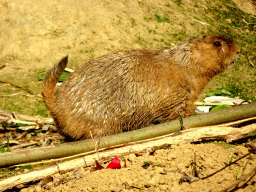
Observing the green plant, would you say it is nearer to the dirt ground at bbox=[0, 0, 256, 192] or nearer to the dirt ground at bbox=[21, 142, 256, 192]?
the dirt ground at bbox=[0, 0, 256, 192]

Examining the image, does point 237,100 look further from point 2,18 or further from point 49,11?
point 2,18

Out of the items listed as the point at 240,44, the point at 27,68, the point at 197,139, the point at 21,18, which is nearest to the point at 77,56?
the point at 27,68

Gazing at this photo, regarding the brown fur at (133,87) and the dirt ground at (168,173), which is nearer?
the dirt ground at (168,173)

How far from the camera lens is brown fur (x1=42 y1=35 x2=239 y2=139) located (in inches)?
123

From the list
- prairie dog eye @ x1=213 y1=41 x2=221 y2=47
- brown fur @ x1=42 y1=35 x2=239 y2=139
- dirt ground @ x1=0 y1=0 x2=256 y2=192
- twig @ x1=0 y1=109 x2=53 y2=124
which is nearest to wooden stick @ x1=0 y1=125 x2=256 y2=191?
brown fur @ x1=42 y1=35 x2=239 y2=139

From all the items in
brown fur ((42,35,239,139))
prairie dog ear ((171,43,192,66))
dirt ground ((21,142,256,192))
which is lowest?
dirt ground ((21,142,256,192))

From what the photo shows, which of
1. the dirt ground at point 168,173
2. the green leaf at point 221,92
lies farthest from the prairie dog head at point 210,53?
the dirt ground at point 168,173

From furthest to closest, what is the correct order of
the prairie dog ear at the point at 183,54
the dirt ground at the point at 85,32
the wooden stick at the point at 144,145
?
the dirt ground at the point at 85,32 < the prairie dog ear at the point at 183,54 < the wooden stick at the point at 144,145

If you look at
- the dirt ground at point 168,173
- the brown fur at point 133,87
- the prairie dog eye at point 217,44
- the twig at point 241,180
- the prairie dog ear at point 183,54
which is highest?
the prairie dog eye at point 217,44

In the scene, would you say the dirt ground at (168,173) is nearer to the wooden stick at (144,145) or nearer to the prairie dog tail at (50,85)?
the wooden stick at (144,145)

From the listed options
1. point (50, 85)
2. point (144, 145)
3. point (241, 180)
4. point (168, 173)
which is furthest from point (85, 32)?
point (241, 180)

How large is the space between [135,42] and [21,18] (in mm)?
2387

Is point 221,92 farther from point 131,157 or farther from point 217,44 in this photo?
point 131,157

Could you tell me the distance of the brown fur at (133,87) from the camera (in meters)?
3.11
